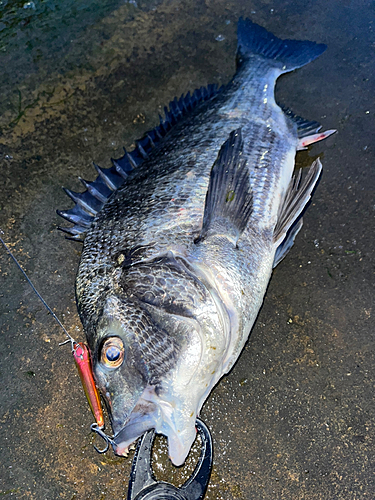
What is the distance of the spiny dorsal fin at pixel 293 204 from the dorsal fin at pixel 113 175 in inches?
46.5

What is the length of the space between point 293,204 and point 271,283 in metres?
0.69

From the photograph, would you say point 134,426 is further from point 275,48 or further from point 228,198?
point 275,48

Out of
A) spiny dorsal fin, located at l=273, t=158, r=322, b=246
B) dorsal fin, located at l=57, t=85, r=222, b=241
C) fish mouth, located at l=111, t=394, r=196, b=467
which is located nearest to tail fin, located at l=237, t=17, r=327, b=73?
dorsal fin, located at l=57, t=85, r=222, b=241

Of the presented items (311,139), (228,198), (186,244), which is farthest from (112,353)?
(311,139)

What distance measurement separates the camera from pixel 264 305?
2.76m

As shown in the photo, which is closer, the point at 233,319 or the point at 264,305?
the point at 233,319

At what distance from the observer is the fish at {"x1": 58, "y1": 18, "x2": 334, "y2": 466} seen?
5.88 feet

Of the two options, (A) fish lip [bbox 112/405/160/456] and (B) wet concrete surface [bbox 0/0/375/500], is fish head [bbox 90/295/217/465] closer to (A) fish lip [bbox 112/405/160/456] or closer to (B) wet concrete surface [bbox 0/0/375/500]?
(A) fish lip [bbox 112/405/160/456]

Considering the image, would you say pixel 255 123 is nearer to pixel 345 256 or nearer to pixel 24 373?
pixel 345 256

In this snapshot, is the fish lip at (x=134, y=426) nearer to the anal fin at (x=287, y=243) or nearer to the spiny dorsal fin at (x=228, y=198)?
the spiny dorsal fin at (x=228, y=198)

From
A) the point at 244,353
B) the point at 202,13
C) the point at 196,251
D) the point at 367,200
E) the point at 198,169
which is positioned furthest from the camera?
the point at 202,13

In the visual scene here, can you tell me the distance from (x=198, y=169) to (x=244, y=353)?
1454 millimetres

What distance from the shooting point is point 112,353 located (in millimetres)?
1806

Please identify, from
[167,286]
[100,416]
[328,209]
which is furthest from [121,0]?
[100,416]
